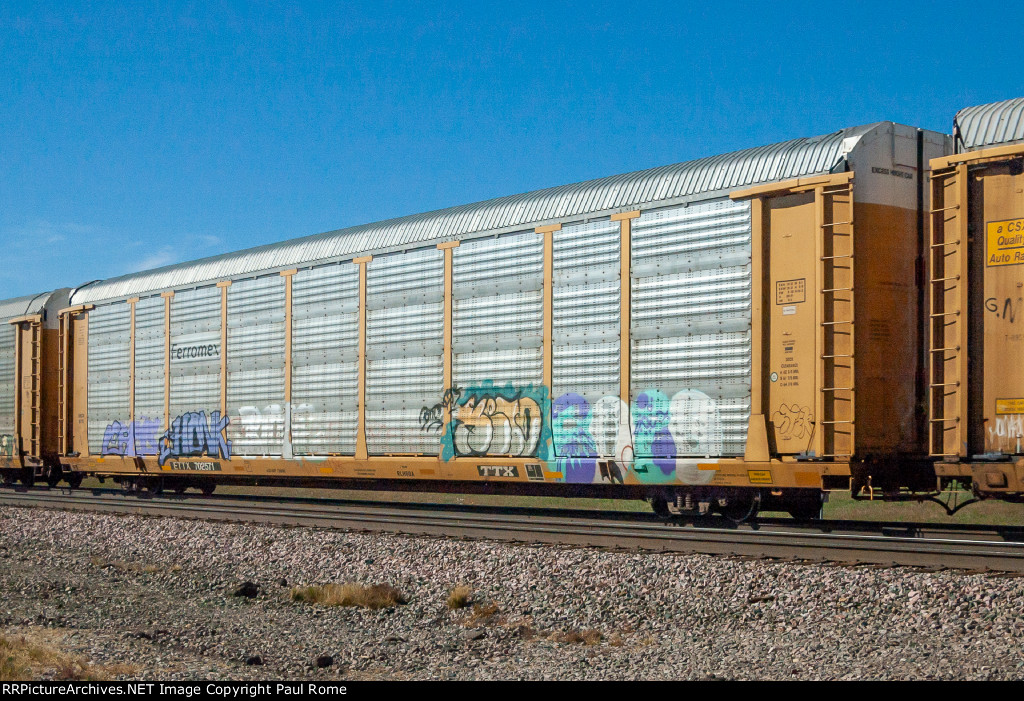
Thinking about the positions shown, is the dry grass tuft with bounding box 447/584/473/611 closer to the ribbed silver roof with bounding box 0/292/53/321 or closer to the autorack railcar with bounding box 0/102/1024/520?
the autorack railcar with bounding box 0/102/1024/520

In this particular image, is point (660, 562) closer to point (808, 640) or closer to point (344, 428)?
point (808, 640)

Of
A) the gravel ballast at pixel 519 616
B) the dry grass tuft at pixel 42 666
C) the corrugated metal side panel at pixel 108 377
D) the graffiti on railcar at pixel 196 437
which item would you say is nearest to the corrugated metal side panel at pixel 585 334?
the gravel ballast at pixel 519 616

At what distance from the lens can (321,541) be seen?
492 inches

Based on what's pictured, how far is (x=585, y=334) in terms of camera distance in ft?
39.9

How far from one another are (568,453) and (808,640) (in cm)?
513

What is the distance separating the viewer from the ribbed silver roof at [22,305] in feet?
69.7

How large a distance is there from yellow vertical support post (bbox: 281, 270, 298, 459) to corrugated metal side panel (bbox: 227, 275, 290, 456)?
78 millimetres

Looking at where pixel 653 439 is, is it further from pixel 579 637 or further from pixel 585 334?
pixel 579 637

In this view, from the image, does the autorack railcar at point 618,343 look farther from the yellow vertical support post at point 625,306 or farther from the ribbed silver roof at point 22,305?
the ribbed silver roof at point 22,305

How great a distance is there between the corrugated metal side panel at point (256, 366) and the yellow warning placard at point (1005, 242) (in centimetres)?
1074

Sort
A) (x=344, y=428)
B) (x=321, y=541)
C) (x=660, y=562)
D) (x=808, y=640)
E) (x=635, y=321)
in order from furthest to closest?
(x=344, y=428) → (x=321, y=541) → (x=635, y=321) → (x=660, y=562) → (x=808, y=640)

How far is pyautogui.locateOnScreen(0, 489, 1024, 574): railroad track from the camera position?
9086 mm

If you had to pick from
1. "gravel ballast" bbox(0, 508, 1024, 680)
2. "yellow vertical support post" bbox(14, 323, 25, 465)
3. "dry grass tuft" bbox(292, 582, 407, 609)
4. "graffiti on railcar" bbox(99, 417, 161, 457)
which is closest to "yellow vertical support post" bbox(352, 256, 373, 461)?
"gravel ballast" bbox(0, 508, 1024, 680)
